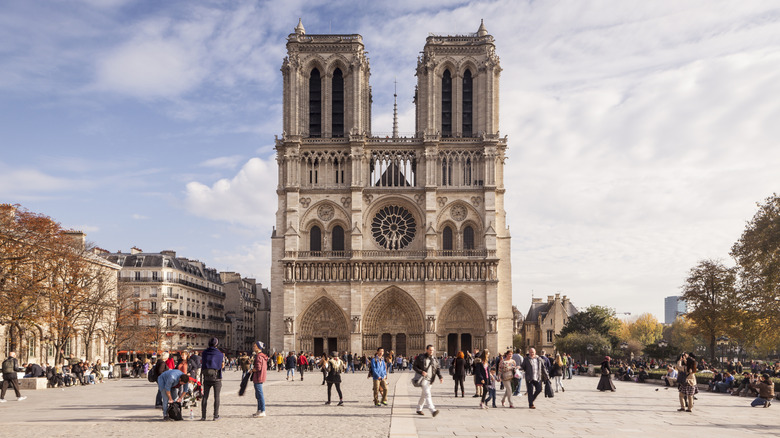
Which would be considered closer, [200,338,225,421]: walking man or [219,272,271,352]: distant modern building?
[200,338,225,421]: walking man

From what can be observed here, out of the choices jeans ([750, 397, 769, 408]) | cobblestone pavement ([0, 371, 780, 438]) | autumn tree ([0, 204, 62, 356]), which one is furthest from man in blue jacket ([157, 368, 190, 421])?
jeans ([750, 397, 769, 408])

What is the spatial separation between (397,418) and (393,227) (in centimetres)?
4162

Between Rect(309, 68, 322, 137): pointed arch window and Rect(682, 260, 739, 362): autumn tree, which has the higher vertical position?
Rect(309, 68, 322, 137): pointed arch window

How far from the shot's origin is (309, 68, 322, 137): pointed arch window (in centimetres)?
5828

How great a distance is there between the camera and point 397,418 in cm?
1564

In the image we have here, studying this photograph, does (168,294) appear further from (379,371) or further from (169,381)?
(169,381)

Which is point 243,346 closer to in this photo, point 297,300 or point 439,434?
point 297,300

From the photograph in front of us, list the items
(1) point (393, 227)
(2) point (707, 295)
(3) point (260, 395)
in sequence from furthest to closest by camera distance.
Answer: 1. (1) point (393, 227)
2. (2) point (707, 295)
3. (3) point (260, 395)

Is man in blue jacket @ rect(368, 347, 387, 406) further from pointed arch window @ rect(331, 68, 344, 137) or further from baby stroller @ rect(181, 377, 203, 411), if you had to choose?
pointed arch window @ rect(331, 68, 344, 137)

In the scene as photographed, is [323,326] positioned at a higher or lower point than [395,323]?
lower

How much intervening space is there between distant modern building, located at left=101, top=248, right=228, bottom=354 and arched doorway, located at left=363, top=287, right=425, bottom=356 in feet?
52.1

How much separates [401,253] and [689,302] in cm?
1930

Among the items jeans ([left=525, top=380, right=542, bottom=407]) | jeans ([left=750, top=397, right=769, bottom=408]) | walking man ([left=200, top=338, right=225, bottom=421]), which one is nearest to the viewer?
walking man ([left=200, top=338, right=225, bottom=421])

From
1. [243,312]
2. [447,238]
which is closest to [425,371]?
[447,238]
